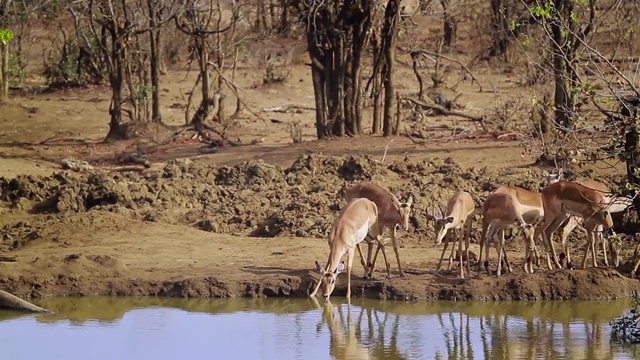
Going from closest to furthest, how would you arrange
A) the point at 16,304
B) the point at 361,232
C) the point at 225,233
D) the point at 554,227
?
1. the point at 16,304
2. the point at 361,232
3. the point at 554,227
4. the point at 225,233

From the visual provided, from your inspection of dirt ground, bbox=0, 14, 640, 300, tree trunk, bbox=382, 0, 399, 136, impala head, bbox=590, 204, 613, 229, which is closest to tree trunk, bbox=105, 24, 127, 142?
dirt ground, bbox=0, 14, 640, 300

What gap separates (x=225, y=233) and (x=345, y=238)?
3.83 meters

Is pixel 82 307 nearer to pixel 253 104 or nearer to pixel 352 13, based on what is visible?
pixel 352 13

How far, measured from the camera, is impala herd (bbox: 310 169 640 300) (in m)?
12.2

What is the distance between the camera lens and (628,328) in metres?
10.6

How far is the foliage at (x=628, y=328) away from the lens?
1041cm

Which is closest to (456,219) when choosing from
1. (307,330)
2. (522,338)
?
(522,338)

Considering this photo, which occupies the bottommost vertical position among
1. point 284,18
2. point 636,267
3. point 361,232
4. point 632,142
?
point 636,267

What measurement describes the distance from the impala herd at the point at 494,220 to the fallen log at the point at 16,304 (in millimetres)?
2945

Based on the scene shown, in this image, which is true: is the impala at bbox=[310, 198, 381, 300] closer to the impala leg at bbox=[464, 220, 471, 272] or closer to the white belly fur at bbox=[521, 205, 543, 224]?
the impala leg at bbox=[464, 220, 471, 272]

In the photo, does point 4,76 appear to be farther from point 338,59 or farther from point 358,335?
point 358,335

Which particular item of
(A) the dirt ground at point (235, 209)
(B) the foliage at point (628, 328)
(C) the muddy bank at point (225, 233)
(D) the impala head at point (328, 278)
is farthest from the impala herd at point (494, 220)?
(B) the foliage at point (628, 328)

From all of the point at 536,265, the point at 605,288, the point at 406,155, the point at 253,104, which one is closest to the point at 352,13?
the point at 406,155

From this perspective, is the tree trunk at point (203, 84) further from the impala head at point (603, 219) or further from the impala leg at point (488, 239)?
the impala head at point (603, 219)
